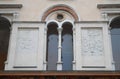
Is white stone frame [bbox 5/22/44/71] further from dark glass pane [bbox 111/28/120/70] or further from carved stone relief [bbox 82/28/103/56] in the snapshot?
dark glass pane [bbox 111/28/120/70]

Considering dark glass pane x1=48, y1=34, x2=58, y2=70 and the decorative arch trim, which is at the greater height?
the decorative arch trim

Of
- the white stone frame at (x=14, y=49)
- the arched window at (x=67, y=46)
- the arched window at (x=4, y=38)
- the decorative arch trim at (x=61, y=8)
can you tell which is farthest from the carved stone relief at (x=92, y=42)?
the arched window at (x=4, y=38)

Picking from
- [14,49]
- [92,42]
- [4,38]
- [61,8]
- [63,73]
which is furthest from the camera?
[61,8]

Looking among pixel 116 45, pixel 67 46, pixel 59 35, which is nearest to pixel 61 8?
pixel 59 35

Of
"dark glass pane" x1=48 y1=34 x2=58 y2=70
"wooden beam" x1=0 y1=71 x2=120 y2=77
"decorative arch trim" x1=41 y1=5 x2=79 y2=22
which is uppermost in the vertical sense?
"decorative arch trim" x1=41 y1=5 x2=79 y2=22

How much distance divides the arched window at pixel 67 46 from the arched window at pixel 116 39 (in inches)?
68.8

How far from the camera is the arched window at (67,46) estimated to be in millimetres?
11664

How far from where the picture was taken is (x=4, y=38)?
12.4 metres

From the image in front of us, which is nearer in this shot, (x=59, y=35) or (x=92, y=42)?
(x=92, y=42)

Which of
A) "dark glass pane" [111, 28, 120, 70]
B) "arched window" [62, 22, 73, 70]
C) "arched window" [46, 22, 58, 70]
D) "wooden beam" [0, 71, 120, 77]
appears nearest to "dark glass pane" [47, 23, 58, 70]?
"arched window" [46, 22, 58, 70]

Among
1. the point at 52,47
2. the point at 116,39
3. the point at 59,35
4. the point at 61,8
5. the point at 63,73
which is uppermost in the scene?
the point at 61,8

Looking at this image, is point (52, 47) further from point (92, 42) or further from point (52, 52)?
point (92, 42)

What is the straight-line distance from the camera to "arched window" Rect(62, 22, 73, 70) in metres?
11.7

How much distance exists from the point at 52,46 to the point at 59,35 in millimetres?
540
